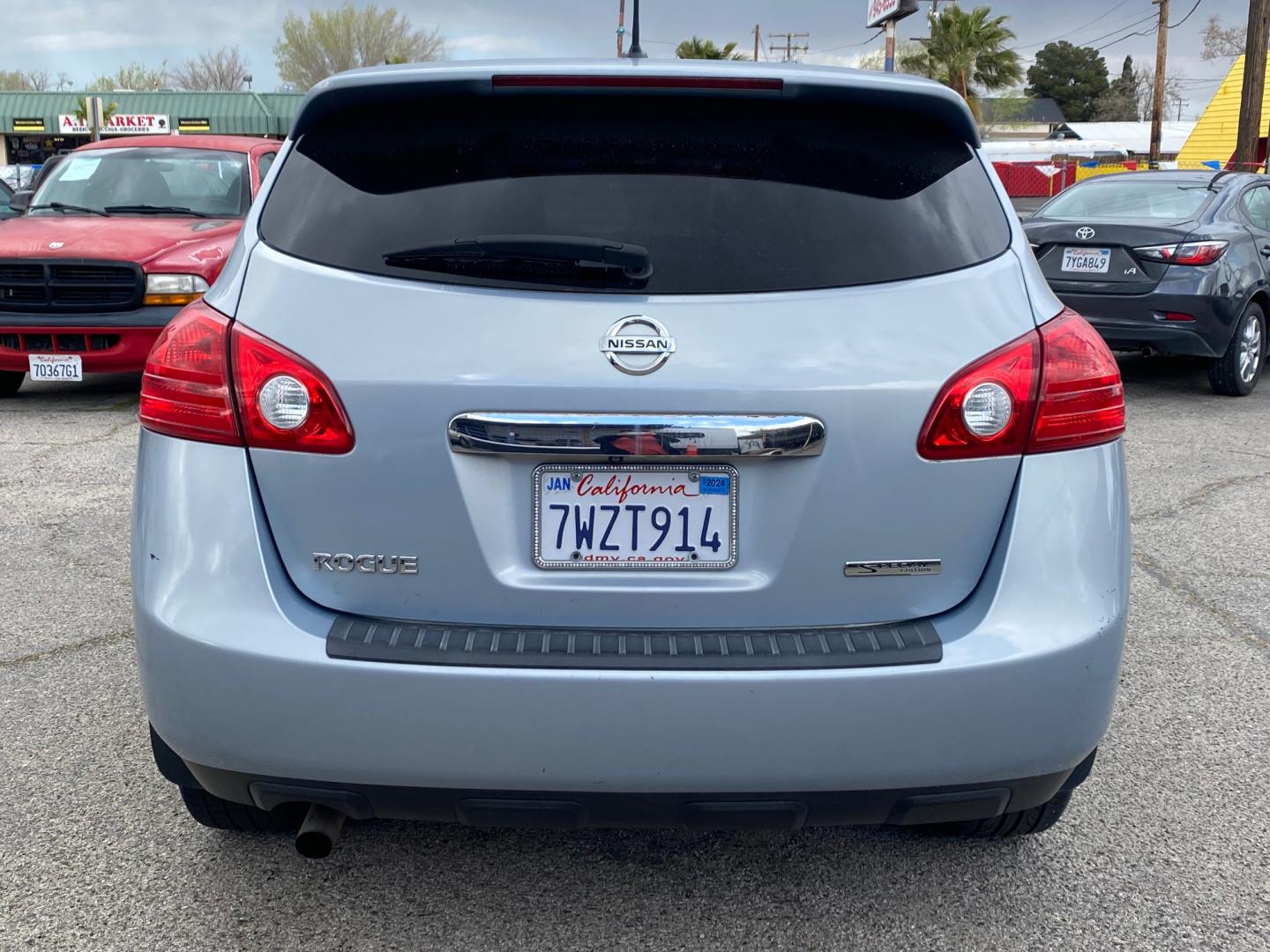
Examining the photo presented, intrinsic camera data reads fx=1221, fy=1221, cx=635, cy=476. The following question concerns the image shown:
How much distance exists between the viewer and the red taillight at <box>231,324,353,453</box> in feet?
6.87

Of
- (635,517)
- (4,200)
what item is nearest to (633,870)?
(635,517)

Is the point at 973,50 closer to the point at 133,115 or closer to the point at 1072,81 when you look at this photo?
the point at 133,115

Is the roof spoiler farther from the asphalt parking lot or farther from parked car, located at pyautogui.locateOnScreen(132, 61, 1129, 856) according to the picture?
the asphalt parking lot

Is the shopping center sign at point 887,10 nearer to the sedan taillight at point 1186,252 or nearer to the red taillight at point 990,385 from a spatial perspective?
the sedan taillight at point 1186,252

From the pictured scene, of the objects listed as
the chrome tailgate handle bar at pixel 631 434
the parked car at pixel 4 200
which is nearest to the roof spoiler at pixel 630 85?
the chrome tailgate handle bar at pixel 631 434

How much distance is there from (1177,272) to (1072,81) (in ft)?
376

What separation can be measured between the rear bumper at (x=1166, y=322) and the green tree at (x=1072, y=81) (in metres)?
111

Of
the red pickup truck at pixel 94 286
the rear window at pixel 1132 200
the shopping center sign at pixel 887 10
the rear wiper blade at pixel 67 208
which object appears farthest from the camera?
the shopping center sign at pixel 887 10

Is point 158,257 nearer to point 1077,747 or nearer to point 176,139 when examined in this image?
point 176,139

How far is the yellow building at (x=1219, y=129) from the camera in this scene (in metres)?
35.8

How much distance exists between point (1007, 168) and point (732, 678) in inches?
1678

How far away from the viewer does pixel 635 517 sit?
6.93 feet

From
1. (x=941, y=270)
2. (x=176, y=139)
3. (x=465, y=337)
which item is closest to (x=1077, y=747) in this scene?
(x=941, y=270)

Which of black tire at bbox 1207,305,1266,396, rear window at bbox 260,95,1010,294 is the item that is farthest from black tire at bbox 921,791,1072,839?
black tire at bbox 1207,305,1266,396
